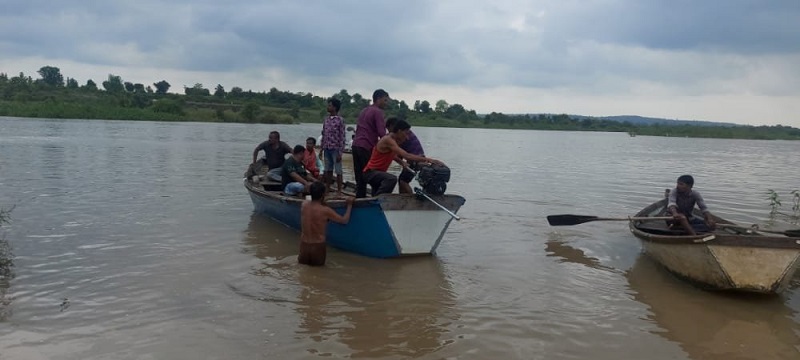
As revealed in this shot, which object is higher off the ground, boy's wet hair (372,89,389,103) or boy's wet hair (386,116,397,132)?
boy's wet hair (372,89,389,103)

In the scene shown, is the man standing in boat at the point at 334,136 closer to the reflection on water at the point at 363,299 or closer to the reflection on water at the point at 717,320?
the reflection on water at the point at 363,299

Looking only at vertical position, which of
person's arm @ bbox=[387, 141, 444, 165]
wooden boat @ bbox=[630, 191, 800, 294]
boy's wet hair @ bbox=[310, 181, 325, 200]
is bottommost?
wooden boat @ bbox=[630, 191, 800, 294]

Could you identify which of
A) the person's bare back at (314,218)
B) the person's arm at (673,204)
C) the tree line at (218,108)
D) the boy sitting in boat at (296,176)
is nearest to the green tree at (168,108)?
the tree line at (218,108)

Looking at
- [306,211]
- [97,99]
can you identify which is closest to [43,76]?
[97,99]

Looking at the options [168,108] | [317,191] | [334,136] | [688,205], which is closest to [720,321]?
[688,205]

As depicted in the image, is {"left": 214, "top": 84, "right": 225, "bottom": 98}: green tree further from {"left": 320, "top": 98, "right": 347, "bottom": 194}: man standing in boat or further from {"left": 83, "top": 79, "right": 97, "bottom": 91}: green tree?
{"left": 320, "top": 98, "right": 347, "bottom": 194}: man standing in boat

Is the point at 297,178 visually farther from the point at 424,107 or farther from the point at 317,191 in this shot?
the point at 424,107

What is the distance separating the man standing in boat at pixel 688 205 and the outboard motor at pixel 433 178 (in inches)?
119

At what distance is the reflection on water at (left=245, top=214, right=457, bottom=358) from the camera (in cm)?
512

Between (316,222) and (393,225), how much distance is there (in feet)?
3.28

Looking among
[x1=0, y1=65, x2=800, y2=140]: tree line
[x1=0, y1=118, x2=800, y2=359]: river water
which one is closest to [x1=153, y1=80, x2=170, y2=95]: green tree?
[x1=0, y1=65, x2=800, y2=140]: tree line

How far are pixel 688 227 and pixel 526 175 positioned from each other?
1375 cm

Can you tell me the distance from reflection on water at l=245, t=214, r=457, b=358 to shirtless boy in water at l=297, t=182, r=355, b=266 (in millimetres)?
159

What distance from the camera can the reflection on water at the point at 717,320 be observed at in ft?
17.4
